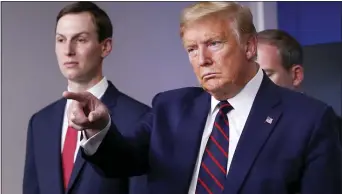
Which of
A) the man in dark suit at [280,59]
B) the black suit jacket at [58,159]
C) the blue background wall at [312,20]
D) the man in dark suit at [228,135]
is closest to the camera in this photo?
the man in dark suit at [228,135]

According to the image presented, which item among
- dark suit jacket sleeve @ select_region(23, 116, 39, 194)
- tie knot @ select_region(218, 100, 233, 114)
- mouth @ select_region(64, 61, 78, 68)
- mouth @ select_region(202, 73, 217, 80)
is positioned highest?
mouth @ select_region(202, 73, 217, 80)

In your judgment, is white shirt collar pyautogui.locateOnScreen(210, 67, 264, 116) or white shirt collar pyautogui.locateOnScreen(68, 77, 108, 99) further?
white shirt collar pyautogui.locateOnScreen(68, 77, 108, 99)

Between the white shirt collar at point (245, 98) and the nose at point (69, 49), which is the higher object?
the nose at point (69, 49)

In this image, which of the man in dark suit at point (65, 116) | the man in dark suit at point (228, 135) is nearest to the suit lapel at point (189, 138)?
the man in dark suit at point (228, 135)

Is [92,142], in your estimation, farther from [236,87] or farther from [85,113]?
[236,87]

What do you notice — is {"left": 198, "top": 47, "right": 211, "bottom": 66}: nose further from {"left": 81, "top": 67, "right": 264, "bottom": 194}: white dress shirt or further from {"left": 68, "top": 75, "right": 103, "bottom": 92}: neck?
{"left": 68, "top": 75, "right": 103, "bottom": 92}: neck

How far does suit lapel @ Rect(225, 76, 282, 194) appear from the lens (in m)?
1.22

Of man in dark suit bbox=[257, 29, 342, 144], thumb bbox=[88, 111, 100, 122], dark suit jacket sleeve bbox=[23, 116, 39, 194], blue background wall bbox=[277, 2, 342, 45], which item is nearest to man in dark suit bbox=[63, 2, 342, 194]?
thumb bbox=[88, 111, 100, 122]

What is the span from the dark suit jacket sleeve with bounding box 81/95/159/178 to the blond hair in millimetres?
264

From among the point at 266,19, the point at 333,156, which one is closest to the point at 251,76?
the point at 333,156

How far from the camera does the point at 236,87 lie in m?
1.29

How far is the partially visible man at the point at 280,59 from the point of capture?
2008 mm

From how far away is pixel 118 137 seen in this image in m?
1.26

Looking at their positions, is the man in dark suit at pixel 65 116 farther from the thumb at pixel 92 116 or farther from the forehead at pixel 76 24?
the thumb at pixel 92 116
